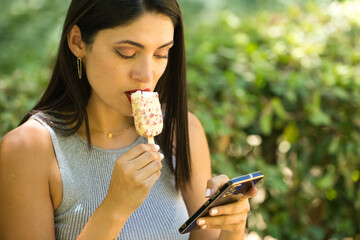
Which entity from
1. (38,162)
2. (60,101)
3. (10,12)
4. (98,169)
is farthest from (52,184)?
(10,12)

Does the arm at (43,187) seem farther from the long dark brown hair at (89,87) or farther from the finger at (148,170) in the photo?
the long dark brown hair at (89,87)

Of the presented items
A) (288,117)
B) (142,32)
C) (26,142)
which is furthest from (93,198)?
(288,117)

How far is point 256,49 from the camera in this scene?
11.9ft

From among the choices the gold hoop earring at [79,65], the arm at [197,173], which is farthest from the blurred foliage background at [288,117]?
the gold hoop earring at [79,65]

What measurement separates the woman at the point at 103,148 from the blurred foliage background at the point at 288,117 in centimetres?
90

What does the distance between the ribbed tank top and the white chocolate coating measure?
1.27 ft

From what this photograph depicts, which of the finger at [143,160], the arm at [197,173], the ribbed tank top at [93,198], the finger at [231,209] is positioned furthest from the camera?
the arm at [197,173]

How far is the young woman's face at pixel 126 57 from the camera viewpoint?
192 centimetres

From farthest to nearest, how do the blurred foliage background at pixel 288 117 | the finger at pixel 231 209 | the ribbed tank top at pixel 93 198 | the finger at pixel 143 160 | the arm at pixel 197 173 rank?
the blurred foliage background at pixel 288 117, the arm at pixel 197 173, the ribbed tank top at pixel 93 198, the finger at pixel 231 209, the finger at pixel 143 160

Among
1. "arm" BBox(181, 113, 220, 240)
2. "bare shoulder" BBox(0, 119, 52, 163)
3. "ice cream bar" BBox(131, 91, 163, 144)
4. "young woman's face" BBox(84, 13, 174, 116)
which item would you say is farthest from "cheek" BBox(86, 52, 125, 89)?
"arm" BBox(181, 113, 220, 240)

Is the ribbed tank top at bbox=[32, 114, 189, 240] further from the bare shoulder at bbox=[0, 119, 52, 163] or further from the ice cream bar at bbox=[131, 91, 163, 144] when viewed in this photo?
the ice cream bar at bbox=[131, 91, 163, 144]

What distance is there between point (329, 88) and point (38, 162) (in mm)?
2236

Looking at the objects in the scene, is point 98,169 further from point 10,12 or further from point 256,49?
point 10,12

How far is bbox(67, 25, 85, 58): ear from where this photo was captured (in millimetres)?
2047
